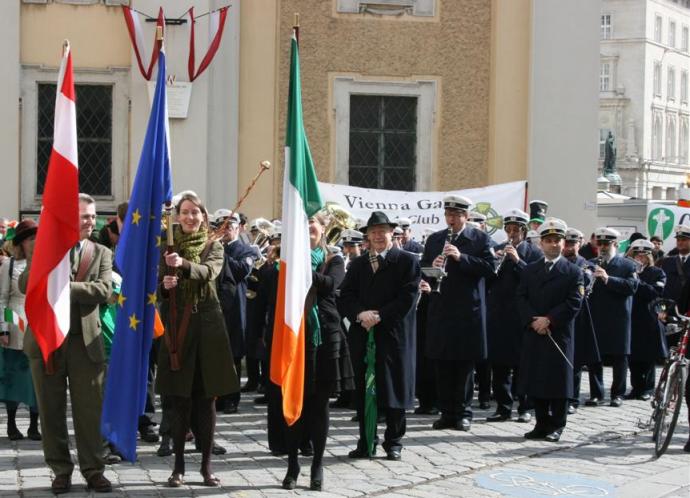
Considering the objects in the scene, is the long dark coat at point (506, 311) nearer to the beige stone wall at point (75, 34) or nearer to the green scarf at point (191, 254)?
the green scarf at point (191, 254)

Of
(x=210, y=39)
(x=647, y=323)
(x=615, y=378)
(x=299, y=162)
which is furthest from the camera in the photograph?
(x=210, y=39)

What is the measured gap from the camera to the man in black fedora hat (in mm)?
10453

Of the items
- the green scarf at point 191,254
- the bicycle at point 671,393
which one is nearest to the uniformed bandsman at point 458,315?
the bicycle at point 671,393

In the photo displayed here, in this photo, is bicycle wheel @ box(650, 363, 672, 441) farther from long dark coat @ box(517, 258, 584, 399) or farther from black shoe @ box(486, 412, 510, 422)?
black shoe @ box(486, 412, 510, 422)

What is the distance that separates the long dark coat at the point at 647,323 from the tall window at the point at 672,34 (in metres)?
91.6

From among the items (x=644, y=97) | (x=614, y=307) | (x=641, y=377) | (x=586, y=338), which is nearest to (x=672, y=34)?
(x=644, y=97)

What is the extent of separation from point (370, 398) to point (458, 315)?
2132mm

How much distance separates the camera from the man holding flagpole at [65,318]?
8.66m

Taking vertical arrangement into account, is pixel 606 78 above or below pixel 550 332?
above

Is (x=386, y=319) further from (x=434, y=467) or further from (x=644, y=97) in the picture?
(x=644, y=97)

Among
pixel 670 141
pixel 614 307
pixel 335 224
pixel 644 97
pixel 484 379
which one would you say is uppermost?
pixel 644 97

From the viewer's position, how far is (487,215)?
19078mm

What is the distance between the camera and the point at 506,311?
529 inches

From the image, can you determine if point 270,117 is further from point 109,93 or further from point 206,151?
point 109,93
